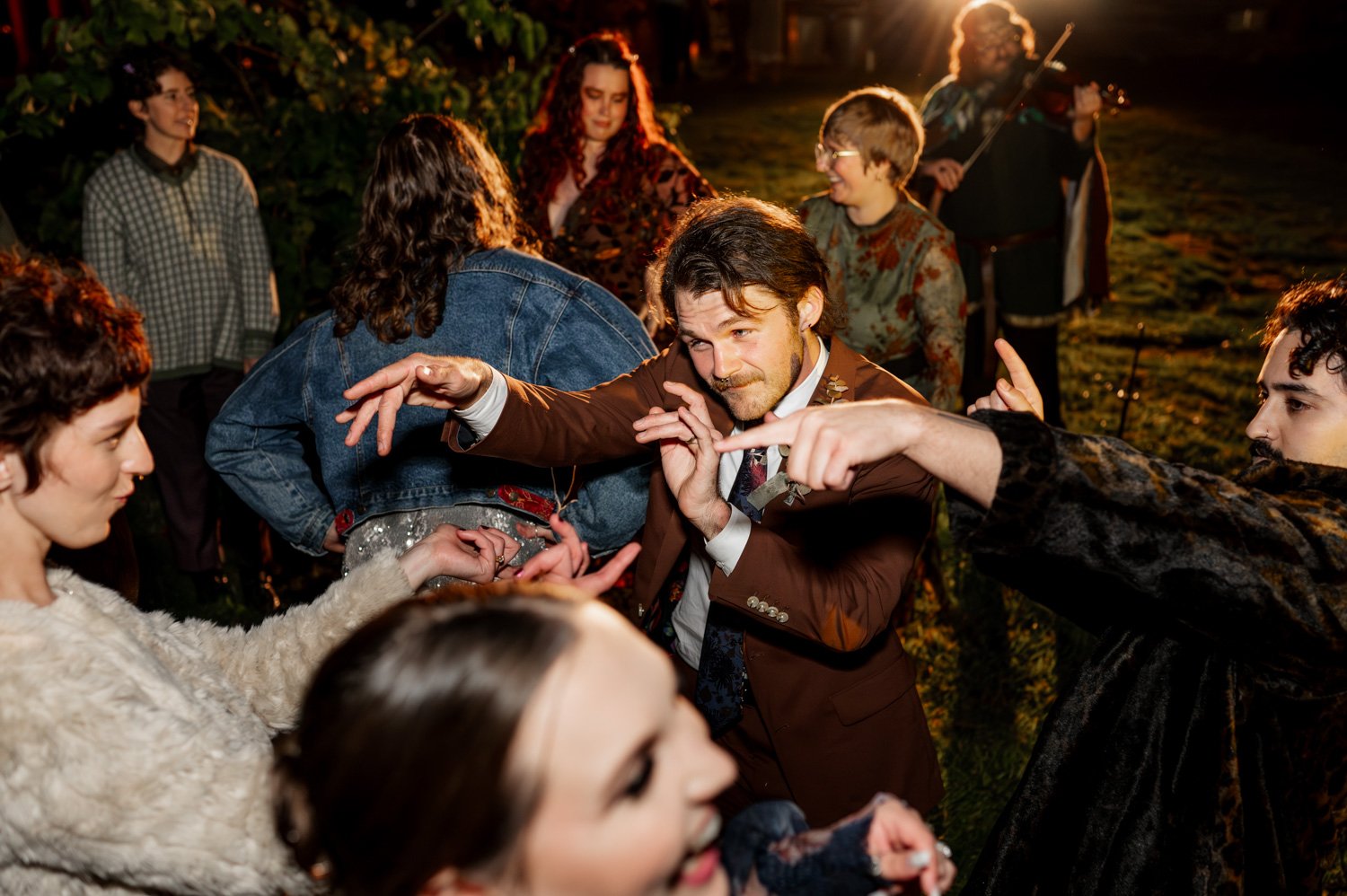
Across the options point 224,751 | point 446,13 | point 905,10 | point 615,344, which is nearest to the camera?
point 224,751

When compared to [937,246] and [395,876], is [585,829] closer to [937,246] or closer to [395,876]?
[395,876]

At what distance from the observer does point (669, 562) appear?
264cm

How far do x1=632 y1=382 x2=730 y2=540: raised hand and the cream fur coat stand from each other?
0.88 m

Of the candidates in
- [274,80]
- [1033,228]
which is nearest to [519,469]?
[1033,228]

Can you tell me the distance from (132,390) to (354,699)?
93 centimetres

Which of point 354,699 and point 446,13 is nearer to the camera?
point 354,699

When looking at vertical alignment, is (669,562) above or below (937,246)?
below

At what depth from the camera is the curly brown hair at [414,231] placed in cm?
280

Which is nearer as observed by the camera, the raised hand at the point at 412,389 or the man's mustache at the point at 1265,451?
the man's mustache at the point at 1265,451

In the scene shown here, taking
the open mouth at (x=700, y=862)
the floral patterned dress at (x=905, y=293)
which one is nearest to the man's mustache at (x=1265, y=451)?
the open mouth at (x=700, y=862)

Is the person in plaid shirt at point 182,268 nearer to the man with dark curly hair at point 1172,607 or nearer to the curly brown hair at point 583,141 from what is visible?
the curly brown hair at point 583,141

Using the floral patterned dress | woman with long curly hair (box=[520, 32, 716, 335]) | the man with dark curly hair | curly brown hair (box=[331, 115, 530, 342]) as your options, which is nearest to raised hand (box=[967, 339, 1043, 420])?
the man with dark curly hair

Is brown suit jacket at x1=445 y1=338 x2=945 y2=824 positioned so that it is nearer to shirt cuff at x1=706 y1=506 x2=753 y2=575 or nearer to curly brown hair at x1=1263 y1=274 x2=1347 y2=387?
shirt cuff at x1=706 y1=506 x2=753 y2=575

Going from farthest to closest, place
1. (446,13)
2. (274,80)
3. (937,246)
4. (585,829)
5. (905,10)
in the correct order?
1. (905,10)
2. (274,80)
3. (446,13)
4. (937,246)
5. (585,829)
